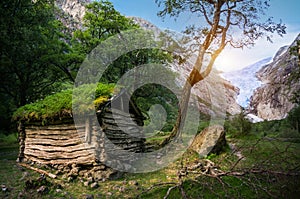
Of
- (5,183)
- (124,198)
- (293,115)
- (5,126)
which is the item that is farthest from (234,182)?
(5,126)

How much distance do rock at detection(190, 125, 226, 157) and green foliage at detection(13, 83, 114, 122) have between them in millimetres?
3985

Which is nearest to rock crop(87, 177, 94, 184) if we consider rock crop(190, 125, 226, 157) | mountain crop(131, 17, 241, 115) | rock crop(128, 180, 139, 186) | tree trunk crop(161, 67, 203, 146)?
rock crop(128, 180, 139, 186)

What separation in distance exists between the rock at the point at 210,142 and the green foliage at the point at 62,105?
398 cm

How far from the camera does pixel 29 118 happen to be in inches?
302

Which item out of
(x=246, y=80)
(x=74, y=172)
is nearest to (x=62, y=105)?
(x=74, y=172)

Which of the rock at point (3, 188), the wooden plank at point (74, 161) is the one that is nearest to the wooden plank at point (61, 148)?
the wooden plank at point (74, 161)

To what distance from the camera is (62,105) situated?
6.67m

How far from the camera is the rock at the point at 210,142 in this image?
7.77 m

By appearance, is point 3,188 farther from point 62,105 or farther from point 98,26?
point 98,26

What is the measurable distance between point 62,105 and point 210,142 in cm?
534

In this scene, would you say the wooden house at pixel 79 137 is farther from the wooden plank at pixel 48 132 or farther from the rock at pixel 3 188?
the rock at pixel 3 188

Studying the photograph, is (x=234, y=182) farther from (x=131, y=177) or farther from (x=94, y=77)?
(x=94, y=77)

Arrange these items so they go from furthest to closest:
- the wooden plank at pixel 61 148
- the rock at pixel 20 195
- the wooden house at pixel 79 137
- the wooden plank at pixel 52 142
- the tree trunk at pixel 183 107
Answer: the tree trunk at pixel 183 107, the wooden plank at pixel 52 142, the wooden plank at pixel 61 148, the wooden house at pixel 79 137, the rock at pixel 20 195

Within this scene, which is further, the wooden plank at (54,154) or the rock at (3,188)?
the wooden plank at (54,154)
